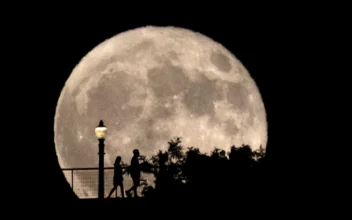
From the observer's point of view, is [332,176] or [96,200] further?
[332,176]

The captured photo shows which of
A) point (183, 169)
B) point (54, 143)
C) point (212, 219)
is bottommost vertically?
point (212, 219)

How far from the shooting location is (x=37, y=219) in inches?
825

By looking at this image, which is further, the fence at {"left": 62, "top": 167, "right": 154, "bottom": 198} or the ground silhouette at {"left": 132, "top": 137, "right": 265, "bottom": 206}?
the fence at {"left": 62, "top": 167, "right": 154, "bottom": 198}

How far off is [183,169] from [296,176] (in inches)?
226

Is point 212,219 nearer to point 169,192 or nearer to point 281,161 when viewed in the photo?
point 169,192

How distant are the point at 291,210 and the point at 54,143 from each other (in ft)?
43.9

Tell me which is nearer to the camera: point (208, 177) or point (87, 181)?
point (208, 177)

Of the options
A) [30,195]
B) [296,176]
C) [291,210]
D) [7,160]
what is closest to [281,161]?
[296,176]

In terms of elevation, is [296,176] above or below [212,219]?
above

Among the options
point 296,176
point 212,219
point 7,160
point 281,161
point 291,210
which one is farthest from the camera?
point 7,160

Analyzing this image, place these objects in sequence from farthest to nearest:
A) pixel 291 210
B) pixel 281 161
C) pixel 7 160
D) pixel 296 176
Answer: pixel 7 160
pixel 281 161
pixel 296 176
pixel 291 210

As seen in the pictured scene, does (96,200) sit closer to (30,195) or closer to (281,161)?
(30,195)

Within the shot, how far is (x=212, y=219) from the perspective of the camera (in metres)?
19.4

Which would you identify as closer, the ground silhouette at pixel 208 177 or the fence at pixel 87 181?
the ground silhouette at pixel 208 177
